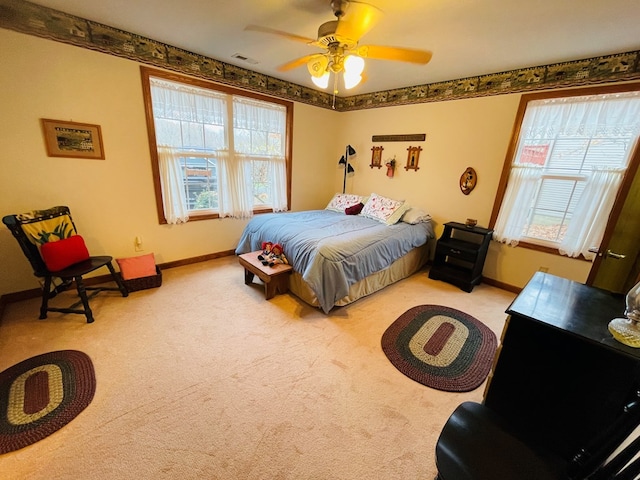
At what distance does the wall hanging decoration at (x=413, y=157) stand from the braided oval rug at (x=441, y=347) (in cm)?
212

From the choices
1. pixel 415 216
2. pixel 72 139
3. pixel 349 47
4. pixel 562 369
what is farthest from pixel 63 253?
pixel 415 216

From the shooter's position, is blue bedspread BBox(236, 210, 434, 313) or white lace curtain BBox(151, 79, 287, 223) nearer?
blue bedspread BBox(236, 210, 434, 313)

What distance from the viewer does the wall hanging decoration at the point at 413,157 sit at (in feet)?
12.3

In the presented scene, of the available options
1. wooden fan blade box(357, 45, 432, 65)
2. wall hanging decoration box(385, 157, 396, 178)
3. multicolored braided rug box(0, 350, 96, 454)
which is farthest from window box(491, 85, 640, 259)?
multicolored braided rug box(0, 350, 96, 454)

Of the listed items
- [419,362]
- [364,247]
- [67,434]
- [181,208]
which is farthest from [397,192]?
[67,434]

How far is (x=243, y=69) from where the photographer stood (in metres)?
3.34

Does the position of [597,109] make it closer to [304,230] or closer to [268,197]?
[304,230]

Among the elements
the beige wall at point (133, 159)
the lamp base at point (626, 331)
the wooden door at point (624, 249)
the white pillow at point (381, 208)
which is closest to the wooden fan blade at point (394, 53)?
the wooden door at point (624, 249)

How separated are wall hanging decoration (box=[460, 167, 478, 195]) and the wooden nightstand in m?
0.46

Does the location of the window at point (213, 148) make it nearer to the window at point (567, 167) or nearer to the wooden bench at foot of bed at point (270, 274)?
the wooden bench at foot of bed at point (270, 274)

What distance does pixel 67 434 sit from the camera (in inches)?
54.4

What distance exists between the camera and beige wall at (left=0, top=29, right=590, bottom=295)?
2.26 m

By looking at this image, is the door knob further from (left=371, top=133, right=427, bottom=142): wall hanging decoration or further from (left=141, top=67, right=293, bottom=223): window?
(left=141, top=67, right=293, bottom=223): window

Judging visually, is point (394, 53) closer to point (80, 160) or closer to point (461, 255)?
point (461, 255)
